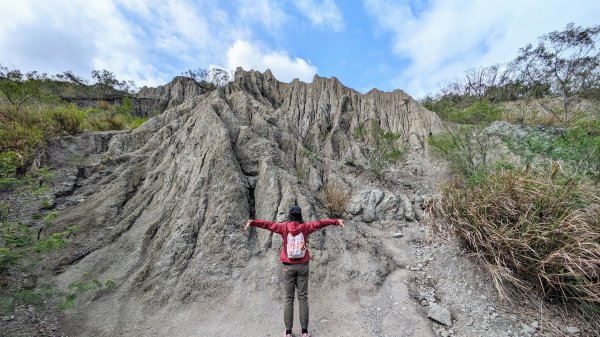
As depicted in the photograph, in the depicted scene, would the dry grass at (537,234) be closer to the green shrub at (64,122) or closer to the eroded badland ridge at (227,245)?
the eroded badland ridge at (227,245)

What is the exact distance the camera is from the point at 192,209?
21.2 ft

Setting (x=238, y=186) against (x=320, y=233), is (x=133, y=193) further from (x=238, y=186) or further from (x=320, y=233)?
(x=320, y=233)

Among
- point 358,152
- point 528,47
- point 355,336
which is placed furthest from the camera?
point 528,47

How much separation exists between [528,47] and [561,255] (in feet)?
74.1

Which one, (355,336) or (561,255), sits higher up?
(561,255)

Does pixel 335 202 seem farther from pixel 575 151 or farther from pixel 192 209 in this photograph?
pixel 575 151

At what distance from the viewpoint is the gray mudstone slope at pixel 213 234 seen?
476 centimetres

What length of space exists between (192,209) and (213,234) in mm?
856

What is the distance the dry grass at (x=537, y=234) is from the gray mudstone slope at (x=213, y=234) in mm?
1533

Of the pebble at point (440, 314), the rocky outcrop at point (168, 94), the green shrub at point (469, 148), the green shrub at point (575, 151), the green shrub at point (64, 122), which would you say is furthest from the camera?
the rocky outcrop at point (168, 94)

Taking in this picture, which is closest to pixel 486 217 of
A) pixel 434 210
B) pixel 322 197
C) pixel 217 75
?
pixel 434 210

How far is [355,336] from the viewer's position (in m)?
4.34

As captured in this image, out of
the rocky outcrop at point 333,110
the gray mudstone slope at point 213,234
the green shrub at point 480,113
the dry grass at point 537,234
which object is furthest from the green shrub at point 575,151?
the rocky outcrop at point 333,110

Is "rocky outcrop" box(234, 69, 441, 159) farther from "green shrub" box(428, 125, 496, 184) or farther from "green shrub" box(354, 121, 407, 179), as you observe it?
"green shrub" box(428, 125, 496, 184)
